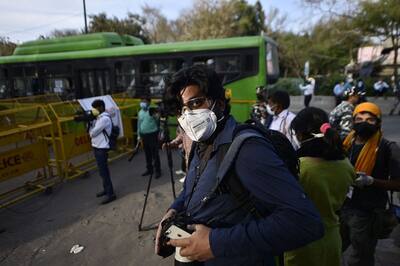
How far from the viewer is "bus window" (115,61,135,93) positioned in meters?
9.84

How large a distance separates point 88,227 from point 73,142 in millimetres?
2887

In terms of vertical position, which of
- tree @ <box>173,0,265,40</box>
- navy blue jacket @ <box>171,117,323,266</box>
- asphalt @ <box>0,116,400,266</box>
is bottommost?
asphalt @ <box>0,116,400,266</box>

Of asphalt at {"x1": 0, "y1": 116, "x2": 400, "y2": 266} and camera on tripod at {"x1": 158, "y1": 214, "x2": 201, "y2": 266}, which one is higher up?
camera on tripod at {"x1": 158, "y1": 214, "x2": 201, "y2": 266}

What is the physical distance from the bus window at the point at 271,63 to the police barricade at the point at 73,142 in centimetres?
394

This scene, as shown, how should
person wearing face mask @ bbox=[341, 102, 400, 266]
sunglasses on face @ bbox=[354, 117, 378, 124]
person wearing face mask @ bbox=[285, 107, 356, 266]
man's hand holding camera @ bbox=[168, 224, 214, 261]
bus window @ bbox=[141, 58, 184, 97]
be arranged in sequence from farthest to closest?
bus window @ bbox=[141, 58, 184, 97]
sunglasses on face @ bbox=[354, 117, 378, 124]
person wearing face mask @ bbox=[341, 102, 400, 266]
person wearing face mask @ bbox=[285, 107, 356, 266]
man's hand holding camera @ bbox=[168, 224, 214, 261]

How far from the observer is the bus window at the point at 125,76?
9.84m

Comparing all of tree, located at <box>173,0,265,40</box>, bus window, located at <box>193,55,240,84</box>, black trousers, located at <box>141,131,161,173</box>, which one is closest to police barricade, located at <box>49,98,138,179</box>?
black trousers, located at <box>141,131,161,173</box>

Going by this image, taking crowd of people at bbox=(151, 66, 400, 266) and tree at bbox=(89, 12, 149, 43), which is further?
tree at bbox=(89, 12, 149, 43)

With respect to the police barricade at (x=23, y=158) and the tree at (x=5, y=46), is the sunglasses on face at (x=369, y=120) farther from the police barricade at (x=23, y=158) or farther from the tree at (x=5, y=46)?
the tree at (x=5, y=46)

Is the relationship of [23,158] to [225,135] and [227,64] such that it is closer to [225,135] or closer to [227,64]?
[227,64]

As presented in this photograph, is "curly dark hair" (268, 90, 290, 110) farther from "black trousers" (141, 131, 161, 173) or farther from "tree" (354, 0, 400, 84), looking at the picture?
"tree" (354, 0, 400, 84)

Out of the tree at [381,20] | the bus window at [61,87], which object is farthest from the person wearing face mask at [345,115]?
the tree at [381,20]

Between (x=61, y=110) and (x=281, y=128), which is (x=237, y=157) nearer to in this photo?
(x=281, y=128)

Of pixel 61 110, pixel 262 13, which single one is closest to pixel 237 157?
pixel 61 110
